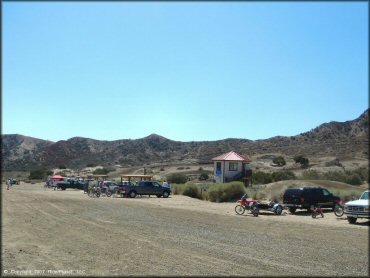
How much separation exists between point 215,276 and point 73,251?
4087mm

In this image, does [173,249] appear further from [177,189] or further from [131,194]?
[177,189]

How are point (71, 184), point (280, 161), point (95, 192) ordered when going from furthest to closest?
1. point (280, 161)
2. point (71, 184)
3. point (95, 192)

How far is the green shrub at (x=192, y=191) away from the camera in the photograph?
4641 cm

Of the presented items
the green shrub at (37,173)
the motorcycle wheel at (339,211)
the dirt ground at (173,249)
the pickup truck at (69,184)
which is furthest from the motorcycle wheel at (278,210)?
the green shrub at (37,173)

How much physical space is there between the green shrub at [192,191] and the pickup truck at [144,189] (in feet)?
7.01

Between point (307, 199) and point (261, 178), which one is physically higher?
point (261, 178)

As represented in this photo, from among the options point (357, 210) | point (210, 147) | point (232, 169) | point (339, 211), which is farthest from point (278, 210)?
point (210, 147)

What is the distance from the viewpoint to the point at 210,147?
12050 centimetres

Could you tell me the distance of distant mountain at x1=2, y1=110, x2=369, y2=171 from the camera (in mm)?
84938

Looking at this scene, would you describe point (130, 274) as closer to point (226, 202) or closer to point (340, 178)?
point (226, 202)

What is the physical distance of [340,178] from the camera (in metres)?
54.3

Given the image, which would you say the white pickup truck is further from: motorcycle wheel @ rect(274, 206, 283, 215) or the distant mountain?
the distant mountain

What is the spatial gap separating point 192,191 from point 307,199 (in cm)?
1884

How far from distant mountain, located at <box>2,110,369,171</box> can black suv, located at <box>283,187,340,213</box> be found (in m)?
41.4
